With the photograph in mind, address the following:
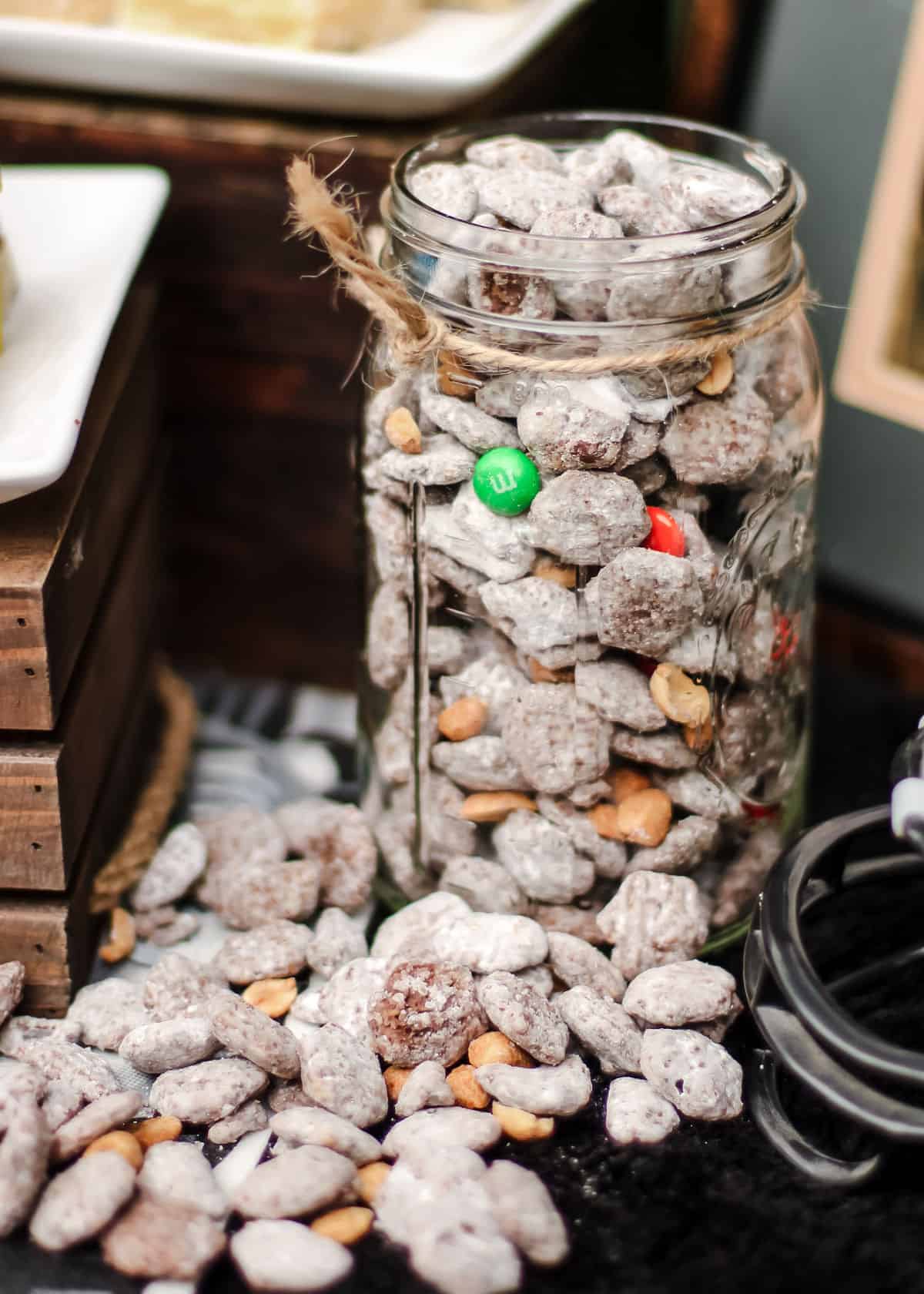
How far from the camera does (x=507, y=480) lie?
1.57 feet

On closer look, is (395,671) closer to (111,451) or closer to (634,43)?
(111,451)

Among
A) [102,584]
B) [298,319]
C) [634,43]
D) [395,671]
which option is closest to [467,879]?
[395,671]

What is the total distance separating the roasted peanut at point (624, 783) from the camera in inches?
20.6

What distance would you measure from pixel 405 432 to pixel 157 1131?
28cm

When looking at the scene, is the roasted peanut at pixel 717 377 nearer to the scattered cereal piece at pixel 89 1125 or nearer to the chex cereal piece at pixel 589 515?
the chex cereal piece at pixel 589 515

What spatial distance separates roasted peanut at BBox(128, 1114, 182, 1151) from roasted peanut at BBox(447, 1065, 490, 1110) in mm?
102

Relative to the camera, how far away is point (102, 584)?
58 centimetres

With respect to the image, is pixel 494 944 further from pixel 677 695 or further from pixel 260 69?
pixel 260 69

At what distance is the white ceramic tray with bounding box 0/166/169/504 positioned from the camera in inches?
18.4

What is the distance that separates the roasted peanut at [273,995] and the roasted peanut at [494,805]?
0.34 feet

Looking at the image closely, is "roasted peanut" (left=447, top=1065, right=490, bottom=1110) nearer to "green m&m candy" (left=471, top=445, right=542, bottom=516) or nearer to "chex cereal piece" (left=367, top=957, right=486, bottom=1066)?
"chex cereal piece" (left=367, top=957, right=486, bottom=1066)

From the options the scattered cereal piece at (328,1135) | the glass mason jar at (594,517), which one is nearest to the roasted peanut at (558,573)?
the glass mason jar at (594,517)

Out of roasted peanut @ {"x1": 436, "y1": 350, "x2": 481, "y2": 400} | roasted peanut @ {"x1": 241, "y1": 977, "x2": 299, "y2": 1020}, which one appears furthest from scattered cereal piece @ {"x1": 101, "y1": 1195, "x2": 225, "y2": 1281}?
roasted peanut @ {"x1": 436, "y1": 350, "x2": 481, "y2": 400}

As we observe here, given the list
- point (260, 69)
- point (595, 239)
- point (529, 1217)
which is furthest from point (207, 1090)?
point (260, 69)
